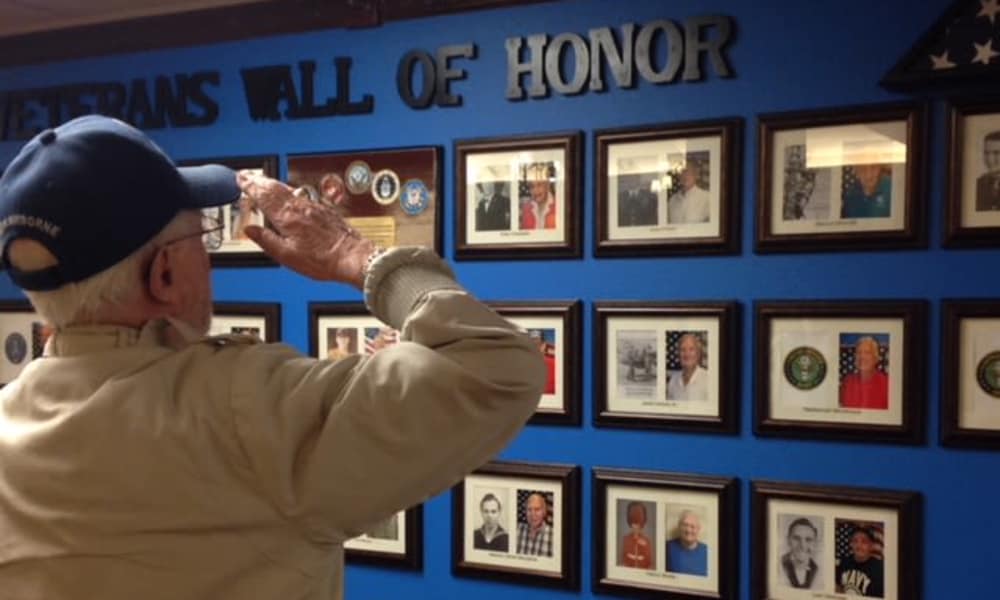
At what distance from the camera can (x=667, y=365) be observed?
2375 mm

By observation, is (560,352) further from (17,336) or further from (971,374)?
(17,336)

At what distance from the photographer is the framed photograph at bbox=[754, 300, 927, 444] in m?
2.12

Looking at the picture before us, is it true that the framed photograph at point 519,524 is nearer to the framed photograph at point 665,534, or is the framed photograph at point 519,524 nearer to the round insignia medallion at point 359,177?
the framed photograph at point 665,534

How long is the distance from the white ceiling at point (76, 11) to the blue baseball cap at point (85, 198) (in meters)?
2.06

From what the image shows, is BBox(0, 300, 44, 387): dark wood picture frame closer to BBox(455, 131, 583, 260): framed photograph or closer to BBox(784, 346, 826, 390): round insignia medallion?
BBox(455, 131, 583, 260): framed photograph

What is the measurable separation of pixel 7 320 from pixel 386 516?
2.71 metres

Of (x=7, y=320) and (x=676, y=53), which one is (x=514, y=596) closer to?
(x=676, y=53)

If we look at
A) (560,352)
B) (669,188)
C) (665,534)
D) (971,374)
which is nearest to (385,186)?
(560,352)

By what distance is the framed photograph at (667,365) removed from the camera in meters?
2.30

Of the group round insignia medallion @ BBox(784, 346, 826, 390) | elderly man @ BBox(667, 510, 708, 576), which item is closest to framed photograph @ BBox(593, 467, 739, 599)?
elderly man @ BBox(667, 510, 708, 576)

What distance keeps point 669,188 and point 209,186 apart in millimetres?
1507

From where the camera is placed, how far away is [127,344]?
1.00 meters

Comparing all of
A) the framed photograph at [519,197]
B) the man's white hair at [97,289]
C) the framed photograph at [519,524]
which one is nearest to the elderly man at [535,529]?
the framed photograph at [519,524]

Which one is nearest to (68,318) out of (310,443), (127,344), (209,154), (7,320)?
(127,344)
